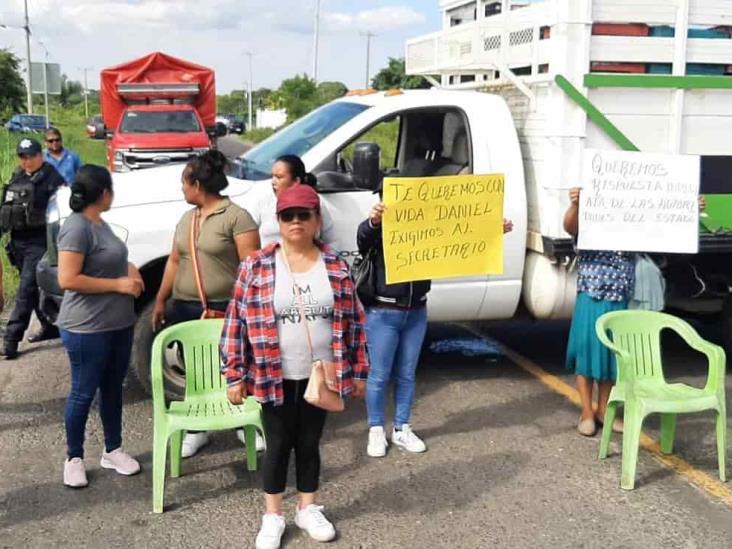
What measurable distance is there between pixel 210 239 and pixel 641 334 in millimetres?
2469

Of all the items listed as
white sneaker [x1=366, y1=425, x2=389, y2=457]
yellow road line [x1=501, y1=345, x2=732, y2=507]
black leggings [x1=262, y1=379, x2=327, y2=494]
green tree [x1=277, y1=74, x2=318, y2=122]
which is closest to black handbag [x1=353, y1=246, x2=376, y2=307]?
white sneaker [x1=366, y1=425, x2=389, y2=457]

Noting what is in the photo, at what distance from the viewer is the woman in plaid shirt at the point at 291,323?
11.6ft

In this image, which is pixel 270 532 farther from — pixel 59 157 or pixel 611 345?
pixel 59 157

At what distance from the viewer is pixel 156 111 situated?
774 inches

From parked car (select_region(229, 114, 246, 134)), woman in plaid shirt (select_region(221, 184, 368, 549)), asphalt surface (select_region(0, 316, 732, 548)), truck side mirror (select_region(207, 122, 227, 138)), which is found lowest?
asphalt surface (select_region(0, 316, 732, 548))

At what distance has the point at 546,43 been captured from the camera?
18.3 ft

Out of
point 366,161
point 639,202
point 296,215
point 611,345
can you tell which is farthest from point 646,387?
point 296,215

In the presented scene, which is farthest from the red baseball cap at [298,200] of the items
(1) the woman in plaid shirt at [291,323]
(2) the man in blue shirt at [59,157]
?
(2) the man in blue shirt at [59,157]

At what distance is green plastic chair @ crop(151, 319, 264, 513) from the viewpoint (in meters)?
4.08

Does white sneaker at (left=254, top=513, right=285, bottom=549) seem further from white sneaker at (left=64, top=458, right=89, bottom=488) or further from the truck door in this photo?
the truck door

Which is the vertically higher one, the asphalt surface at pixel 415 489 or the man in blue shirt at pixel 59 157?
the man in blue shirt at pixel 59 157

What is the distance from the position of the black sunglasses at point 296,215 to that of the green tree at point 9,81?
44.3 meters

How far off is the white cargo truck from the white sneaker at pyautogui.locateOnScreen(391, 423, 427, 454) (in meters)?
1.14

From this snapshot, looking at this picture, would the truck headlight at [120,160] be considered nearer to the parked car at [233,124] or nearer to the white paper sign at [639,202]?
the parked car at [233,124]
